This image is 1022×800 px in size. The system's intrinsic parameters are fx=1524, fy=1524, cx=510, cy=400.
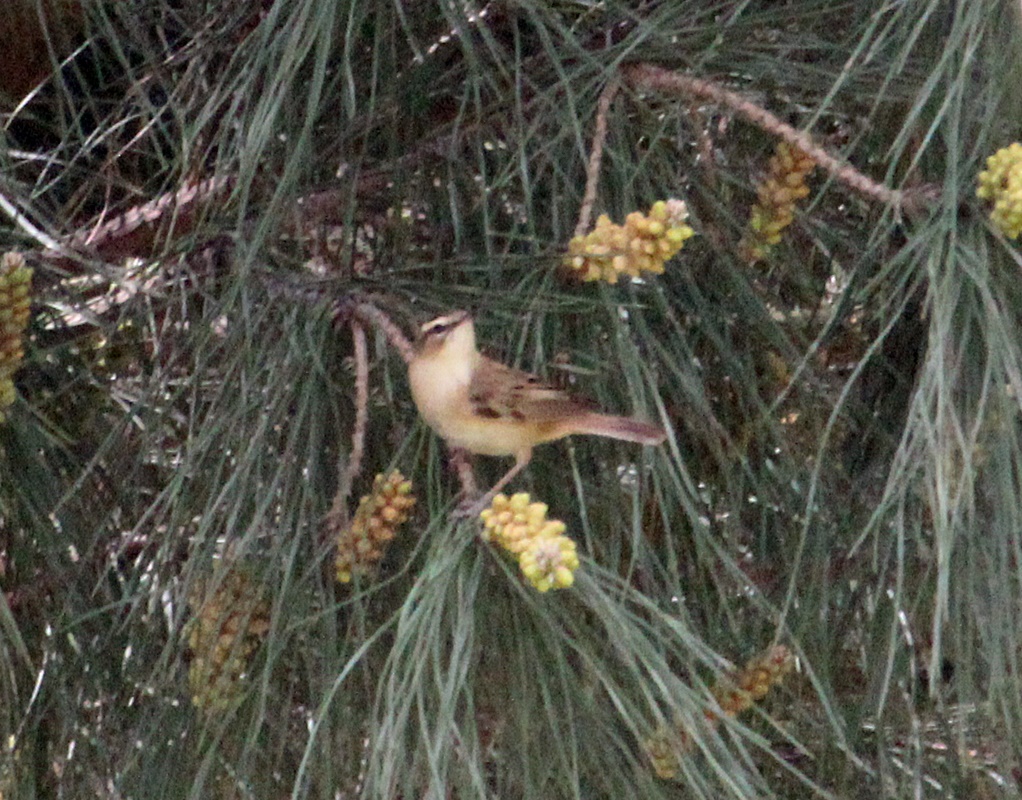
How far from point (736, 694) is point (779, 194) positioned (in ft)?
1.09

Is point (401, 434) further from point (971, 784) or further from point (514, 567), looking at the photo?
point (971, 784)

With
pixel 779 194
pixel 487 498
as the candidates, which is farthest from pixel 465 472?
pixel 779 194

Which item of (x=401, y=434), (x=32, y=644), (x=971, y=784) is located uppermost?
(x=401, y=434)

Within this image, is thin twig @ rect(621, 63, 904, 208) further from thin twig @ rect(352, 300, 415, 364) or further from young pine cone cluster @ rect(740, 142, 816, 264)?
thin twig @ rect(352, 300, 415, 364)

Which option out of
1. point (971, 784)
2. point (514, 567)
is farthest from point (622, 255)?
point (971, 784)

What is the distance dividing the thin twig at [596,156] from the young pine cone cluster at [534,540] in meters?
0.24

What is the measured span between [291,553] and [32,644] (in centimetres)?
31

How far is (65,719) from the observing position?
1.06 m

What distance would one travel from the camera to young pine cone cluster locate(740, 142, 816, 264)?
1015mm

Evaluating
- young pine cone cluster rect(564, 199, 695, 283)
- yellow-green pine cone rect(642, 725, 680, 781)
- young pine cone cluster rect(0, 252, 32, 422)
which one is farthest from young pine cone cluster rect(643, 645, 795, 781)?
young pine cone cluster rect(0, 252, 32, 422)

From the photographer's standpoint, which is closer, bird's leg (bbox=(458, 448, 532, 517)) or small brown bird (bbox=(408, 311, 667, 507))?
bird's leg (bbox=(458, 448, 532, 517))

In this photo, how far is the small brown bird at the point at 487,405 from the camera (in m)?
1.00

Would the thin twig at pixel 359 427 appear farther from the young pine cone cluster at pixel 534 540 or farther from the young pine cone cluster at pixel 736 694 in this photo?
the young pine cone cluster at pixel 736 694

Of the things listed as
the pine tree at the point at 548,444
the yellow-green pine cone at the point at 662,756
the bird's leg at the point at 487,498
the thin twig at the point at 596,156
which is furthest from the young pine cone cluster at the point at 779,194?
the yellow-green pine cone at the point at 662,756
